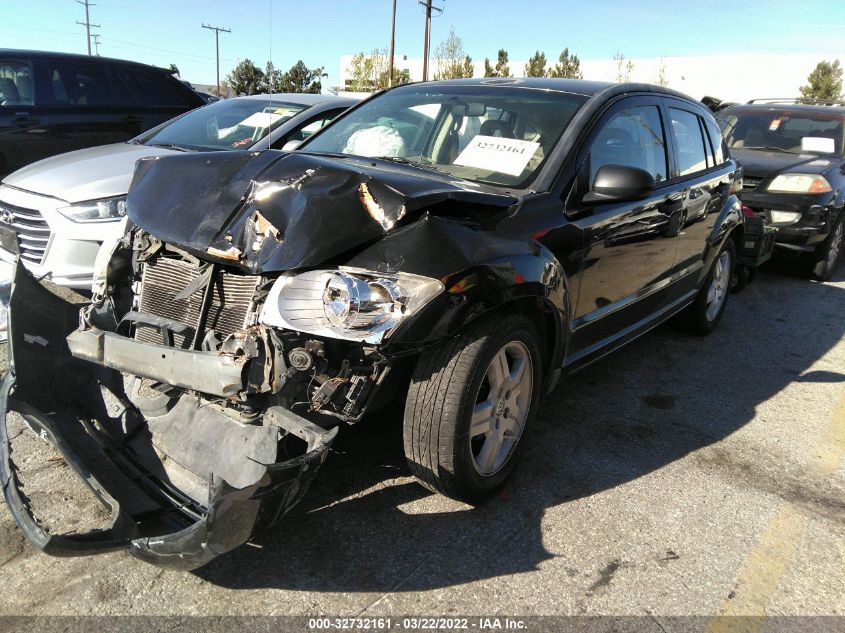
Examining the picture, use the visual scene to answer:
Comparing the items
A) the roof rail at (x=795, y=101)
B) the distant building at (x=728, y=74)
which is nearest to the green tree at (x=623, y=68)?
the distant building at (x=728, y=74)

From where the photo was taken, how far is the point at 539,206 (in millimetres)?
3010

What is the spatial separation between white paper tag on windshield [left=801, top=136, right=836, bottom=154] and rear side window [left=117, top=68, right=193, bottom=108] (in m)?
7.75

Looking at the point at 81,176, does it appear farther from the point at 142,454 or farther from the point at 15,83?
the point at 15,83

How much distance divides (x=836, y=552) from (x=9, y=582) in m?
3.20

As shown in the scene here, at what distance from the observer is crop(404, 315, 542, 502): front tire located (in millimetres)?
2543

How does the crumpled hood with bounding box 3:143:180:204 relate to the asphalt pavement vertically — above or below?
above

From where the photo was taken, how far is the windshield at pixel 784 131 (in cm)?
823

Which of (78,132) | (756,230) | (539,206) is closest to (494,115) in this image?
(539,206)

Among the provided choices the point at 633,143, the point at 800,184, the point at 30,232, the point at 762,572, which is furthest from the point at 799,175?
the point at 30,232

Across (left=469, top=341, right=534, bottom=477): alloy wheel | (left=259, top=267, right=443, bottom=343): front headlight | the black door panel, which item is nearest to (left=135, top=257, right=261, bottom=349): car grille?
(left=259, top=267, right=443, bottom=343): front headlight

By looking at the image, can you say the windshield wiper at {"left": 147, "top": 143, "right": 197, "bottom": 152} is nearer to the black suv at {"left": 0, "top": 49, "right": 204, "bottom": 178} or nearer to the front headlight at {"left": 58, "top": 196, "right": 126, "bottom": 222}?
the front headlight at {"left": 58, "top": 196, "right": 126, "bottom": 222}

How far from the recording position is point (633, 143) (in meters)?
3.86

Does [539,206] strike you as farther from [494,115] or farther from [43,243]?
[43,243]

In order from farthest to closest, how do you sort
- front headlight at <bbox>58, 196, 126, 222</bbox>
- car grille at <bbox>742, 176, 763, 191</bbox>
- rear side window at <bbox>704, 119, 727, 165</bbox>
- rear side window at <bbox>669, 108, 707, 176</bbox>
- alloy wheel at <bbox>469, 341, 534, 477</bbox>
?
car grille at <bbox>742, 176, 763, 191</bbox>, rear side window at <bbox>704, 119, 727, 165</bbox>, front headlight at <bbox>58, 196, 126, 222</bbox>, rear side window at <bbox>669, 108, 707, 176</bbox>, alloy wheel at <bbox>469, 341, 534, 477</bbox>
